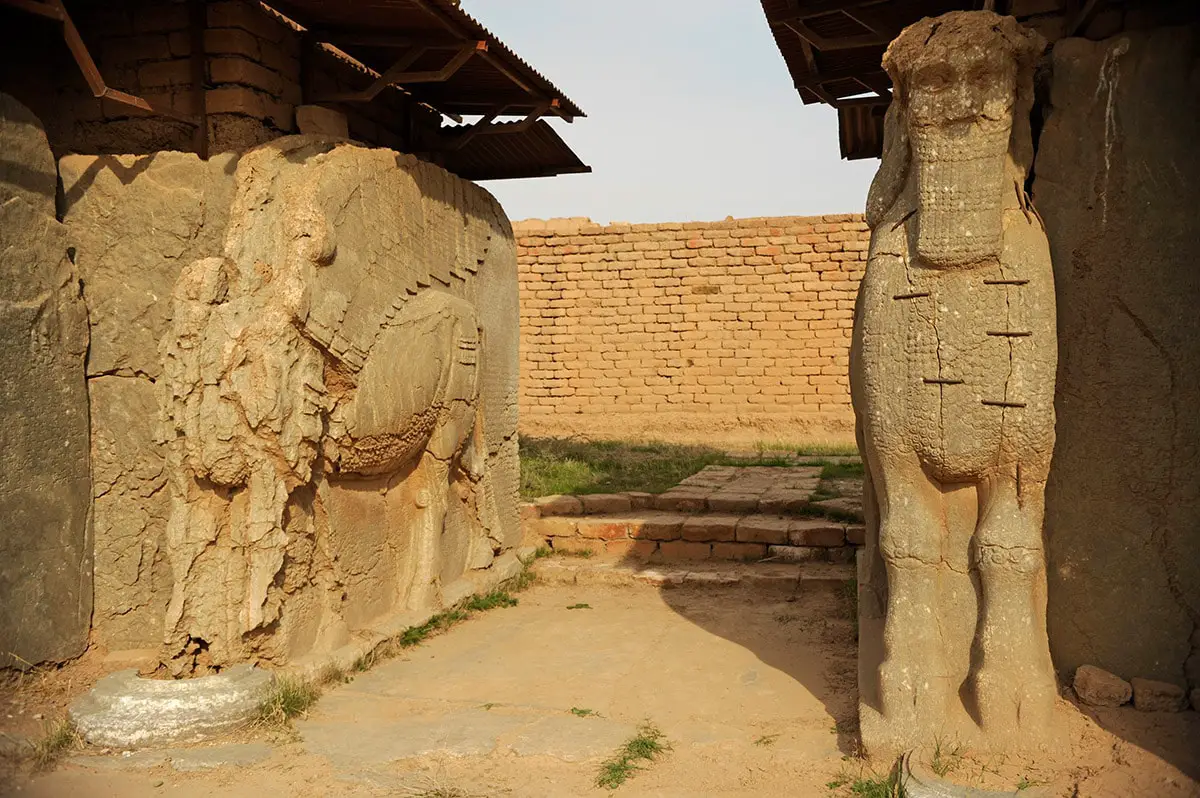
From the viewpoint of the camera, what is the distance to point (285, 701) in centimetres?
408

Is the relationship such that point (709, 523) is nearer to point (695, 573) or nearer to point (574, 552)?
point (695, 573)

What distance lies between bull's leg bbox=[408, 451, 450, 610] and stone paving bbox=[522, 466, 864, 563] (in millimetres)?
2010

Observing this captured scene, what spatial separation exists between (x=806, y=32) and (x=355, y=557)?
12.7ft

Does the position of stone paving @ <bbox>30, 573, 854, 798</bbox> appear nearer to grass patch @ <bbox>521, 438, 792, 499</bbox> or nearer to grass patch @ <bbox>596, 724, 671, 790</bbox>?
grass patch @ <bbox>596, 724, 671, 790</bbox>

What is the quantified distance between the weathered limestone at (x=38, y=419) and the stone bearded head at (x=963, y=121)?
3.79m

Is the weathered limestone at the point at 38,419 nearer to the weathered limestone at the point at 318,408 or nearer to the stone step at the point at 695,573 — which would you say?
the weathered limestone at the point at 318,408

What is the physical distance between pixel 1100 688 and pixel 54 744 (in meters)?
3.91

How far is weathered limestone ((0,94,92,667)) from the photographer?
4.33 m

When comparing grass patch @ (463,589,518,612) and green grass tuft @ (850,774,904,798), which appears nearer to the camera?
green grass tuft @ (850,774,904,798)

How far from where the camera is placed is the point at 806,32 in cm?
575

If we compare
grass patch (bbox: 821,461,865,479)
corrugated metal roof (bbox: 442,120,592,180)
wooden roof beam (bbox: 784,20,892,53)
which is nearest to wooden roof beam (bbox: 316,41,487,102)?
corrugated metal roof (bbox: 442,120,592,180)

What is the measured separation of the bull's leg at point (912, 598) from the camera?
346cm

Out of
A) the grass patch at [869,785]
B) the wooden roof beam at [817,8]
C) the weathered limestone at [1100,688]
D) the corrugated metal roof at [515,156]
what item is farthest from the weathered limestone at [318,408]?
the weathered limestone at [1100,688]

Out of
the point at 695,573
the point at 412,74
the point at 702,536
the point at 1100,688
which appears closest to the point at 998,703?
the point at 1100,688
